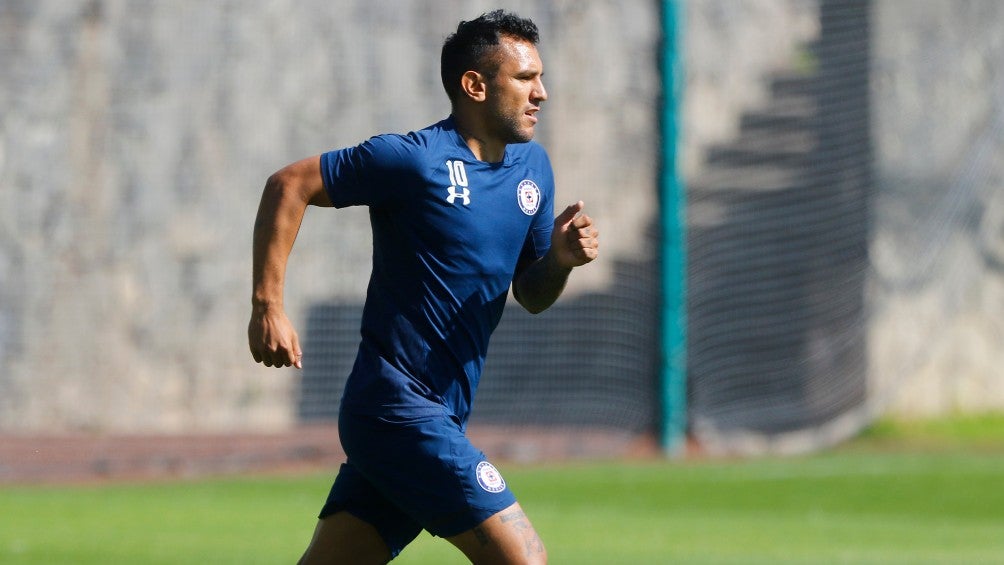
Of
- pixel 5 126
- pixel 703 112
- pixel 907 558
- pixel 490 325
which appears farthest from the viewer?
pixel 703 112

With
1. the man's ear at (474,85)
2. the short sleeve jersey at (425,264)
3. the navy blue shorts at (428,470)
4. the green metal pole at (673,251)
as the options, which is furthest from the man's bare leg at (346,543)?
the green metal pole at (673,251)

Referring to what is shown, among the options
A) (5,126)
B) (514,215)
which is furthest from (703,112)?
(514,215)

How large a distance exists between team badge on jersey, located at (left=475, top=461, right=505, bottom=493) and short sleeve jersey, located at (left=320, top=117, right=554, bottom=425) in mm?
222

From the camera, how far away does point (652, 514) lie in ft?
34.8

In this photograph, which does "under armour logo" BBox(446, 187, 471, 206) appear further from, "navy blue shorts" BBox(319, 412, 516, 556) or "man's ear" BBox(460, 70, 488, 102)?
"navy blue shorts" BBox(319, 412, 516, 556)

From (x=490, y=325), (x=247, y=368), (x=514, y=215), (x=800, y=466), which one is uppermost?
(x=514, y=215)

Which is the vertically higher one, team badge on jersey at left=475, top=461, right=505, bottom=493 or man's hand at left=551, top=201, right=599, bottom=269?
man's hand at left=551, top=201, right=599, bottom=269

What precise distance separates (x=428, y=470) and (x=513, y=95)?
46.6 inches

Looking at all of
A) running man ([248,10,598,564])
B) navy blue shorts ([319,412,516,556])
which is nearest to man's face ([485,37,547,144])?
running man ([248,10,598,564])

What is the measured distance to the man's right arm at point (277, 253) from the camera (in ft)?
15.8

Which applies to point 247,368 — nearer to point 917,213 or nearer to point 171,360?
point 171,360

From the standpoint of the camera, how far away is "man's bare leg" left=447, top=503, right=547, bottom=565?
4.79m

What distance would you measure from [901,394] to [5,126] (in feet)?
26.1

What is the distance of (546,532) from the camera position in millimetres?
9555
